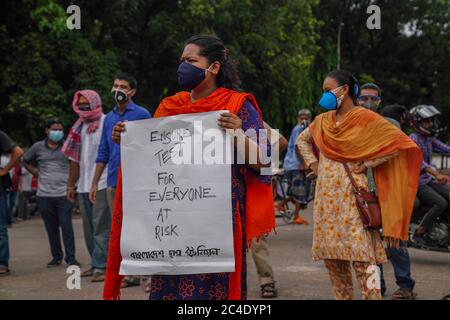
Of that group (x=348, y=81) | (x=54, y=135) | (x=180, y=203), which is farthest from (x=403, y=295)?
(x=54, y=135)

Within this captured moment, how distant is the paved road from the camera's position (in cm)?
718

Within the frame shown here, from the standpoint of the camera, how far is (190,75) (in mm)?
3799

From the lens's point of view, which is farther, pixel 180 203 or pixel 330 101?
pixel 330 101

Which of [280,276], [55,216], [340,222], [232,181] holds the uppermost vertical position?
[232,181]

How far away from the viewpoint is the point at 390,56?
133 ft

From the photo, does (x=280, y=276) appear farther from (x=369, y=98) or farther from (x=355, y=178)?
(x=355, y=178)

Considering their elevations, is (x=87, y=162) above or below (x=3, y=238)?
above

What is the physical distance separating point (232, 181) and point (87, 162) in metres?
4.96

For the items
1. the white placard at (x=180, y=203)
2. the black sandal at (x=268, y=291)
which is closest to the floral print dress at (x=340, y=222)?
the black sandal at (x=268, y=291)

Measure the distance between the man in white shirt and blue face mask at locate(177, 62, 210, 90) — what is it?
446 centimetres

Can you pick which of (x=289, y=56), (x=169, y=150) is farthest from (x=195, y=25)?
(x=169, y=150)

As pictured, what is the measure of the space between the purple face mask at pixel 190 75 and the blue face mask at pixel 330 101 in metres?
1.72

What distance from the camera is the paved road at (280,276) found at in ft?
23.6
